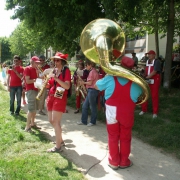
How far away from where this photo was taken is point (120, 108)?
353 centimetres

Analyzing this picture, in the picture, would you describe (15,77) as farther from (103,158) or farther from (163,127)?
(163,127)

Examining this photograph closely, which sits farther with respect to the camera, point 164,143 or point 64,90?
point 164,143

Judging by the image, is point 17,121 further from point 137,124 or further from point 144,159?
point 144,159

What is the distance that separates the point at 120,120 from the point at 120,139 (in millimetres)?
330

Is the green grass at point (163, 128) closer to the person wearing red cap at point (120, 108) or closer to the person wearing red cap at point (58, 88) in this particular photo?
the person wearing red cap at point (120, 108)

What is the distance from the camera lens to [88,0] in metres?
7.90

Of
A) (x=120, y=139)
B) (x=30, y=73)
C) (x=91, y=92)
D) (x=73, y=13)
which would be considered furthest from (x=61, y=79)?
(x=73, y=13)

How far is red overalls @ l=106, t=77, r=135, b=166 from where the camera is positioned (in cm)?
352

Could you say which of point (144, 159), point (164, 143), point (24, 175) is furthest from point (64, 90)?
point (164, 143)

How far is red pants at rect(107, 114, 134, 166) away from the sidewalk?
0.49 ft

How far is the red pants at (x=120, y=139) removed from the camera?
11.7 ft

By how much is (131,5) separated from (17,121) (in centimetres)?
446

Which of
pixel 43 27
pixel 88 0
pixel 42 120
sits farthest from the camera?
pixel 43 27

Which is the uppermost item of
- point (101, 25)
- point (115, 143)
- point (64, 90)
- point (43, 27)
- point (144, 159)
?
point (43, 27)
